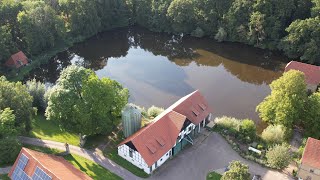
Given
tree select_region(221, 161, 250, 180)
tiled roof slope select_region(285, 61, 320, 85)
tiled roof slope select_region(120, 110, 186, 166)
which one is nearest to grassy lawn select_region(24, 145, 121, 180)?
tiled roof slope select_region(120, 110, 186, 166)

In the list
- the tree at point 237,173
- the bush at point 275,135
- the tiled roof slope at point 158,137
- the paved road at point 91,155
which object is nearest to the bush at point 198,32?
the bush at point 275,135

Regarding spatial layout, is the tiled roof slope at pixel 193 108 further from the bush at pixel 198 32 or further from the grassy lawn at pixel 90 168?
the bush at pixel 198 32

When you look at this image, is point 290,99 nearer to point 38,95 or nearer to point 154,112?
point 154,112

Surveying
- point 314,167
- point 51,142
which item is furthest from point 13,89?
point 314,167

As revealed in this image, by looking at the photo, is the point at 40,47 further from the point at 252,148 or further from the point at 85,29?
the point at 252,148

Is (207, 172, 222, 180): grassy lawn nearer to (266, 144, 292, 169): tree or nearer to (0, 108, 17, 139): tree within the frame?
(266, 144, 292, 169): tree
